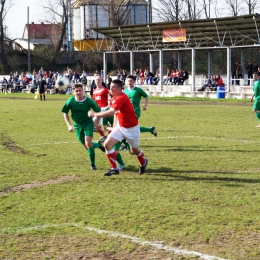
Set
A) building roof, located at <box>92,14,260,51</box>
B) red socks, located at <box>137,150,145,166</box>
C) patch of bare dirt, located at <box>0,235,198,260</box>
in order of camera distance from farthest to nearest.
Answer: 1. building roof, located at <box>92,14,260,51</box>
2. red socks, located at <box>137,150,145,166</box>
3. patch of bare dirt, located at <box>0,235,198,260</box>

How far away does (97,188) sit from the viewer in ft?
33.2

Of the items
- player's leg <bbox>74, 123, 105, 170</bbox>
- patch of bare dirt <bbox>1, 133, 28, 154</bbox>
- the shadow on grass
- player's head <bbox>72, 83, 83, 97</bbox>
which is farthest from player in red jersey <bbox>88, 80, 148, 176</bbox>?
patch of bare dirt <bbox>1, 133, 28, 154</bbox>

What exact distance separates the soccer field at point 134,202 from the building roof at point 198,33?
25152 mm

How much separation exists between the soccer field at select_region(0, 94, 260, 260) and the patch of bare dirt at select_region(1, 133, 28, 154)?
3 centimetres

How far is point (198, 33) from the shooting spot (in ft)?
144

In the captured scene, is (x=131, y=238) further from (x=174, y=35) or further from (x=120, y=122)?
(x=174, y=35)

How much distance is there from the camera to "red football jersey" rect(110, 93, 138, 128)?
420 inches

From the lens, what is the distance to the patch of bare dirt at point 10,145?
1506cm

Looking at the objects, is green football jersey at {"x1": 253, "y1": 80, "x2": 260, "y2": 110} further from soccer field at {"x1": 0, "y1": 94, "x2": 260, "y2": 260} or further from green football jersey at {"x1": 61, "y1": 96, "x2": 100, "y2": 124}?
green football jersey at {"x1": 61, "y1": 96, "x2": 100, "y2": 124}

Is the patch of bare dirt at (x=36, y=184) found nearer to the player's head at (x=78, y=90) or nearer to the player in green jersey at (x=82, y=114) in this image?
the player in green jersey at (x=82, y=114)

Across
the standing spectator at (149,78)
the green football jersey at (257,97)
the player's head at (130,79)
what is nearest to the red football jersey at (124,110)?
the player's head at (130,79)

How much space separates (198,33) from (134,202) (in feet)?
119

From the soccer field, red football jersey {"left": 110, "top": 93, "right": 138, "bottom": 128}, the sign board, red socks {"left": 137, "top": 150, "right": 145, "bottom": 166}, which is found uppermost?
the sign board

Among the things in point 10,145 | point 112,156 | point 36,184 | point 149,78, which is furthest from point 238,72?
point 36,184
